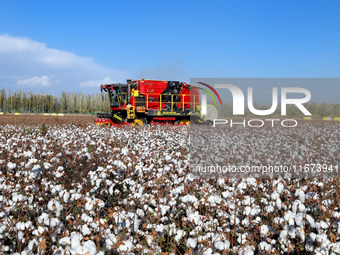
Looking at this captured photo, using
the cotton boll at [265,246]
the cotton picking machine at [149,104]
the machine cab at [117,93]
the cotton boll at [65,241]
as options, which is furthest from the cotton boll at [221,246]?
the machine cab at [117,93]

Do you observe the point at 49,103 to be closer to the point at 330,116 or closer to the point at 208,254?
the point at 330,116

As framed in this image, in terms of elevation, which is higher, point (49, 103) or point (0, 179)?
point (49, 103)

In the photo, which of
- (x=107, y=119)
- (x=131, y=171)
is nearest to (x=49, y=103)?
(x=107, y=119)

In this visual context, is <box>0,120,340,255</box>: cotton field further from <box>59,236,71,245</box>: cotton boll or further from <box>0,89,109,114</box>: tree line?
<box>0,89,109,114</box>: tree line

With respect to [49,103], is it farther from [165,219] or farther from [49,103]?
[165,219]

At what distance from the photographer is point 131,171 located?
546 centimetres

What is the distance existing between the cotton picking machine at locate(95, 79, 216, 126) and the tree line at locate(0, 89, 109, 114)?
4234 cm

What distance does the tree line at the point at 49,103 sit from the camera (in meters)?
62.5

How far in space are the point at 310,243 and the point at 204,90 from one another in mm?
17062

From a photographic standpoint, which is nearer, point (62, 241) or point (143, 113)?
point (62, 241)

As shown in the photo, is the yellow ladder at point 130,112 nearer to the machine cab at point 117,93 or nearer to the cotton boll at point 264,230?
the machine cab at point 117,93

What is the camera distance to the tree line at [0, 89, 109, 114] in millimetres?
62500

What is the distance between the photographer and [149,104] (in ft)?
61.1

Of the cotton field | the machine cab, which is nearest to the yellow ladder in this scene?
the machine cab
